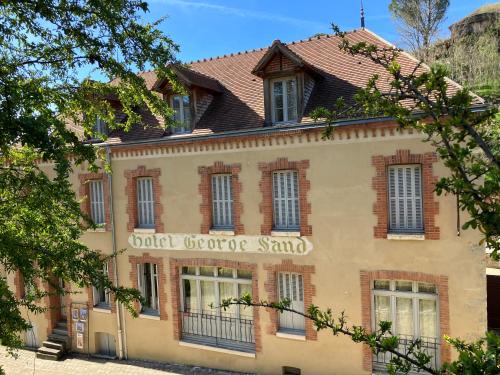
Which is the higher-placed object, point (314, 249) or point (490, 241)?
point (490, 241)

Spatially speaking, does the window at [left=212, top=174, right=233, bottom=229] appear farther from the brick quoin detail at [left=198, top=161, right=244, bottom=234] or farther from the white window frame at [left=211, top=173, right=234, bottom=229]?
the brick quoin detail at [left=198, top=161, right=244, bottom=234]

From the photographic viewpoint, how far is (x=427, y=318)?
10.3 metres

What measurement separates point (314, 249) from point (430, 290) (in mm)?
2906

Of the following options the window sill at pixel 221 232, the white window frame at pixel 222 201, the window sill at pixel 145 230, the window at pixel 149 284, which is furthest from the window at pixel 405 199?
the window at pixel 149 284

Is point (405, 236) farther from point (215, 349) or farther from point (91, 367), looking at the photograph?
point (91, 367)

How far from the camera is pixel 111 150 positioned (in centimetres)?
1386

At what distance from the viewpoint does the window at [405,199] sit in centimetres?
1015

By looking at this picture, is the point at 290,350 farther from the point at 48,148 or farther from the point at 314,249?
the point at 48,148

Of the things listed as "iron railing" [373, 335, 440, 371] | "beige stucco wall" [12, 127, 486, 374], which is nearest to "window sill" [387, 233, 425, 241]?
"beige stucco wall" [12, 127, 486, 374]

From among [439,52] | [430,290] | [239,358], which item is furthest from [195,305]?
[439,52]

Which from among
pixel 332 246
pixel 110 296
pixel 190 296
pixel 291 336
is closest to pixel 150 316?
pixel 190 296

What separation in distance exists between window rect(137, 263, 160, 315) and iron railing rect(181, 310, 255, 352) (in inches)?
47.3

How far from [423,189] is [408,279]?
7.07ft

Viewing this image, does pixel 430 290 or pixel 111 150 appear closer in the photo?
pixel 430 290
